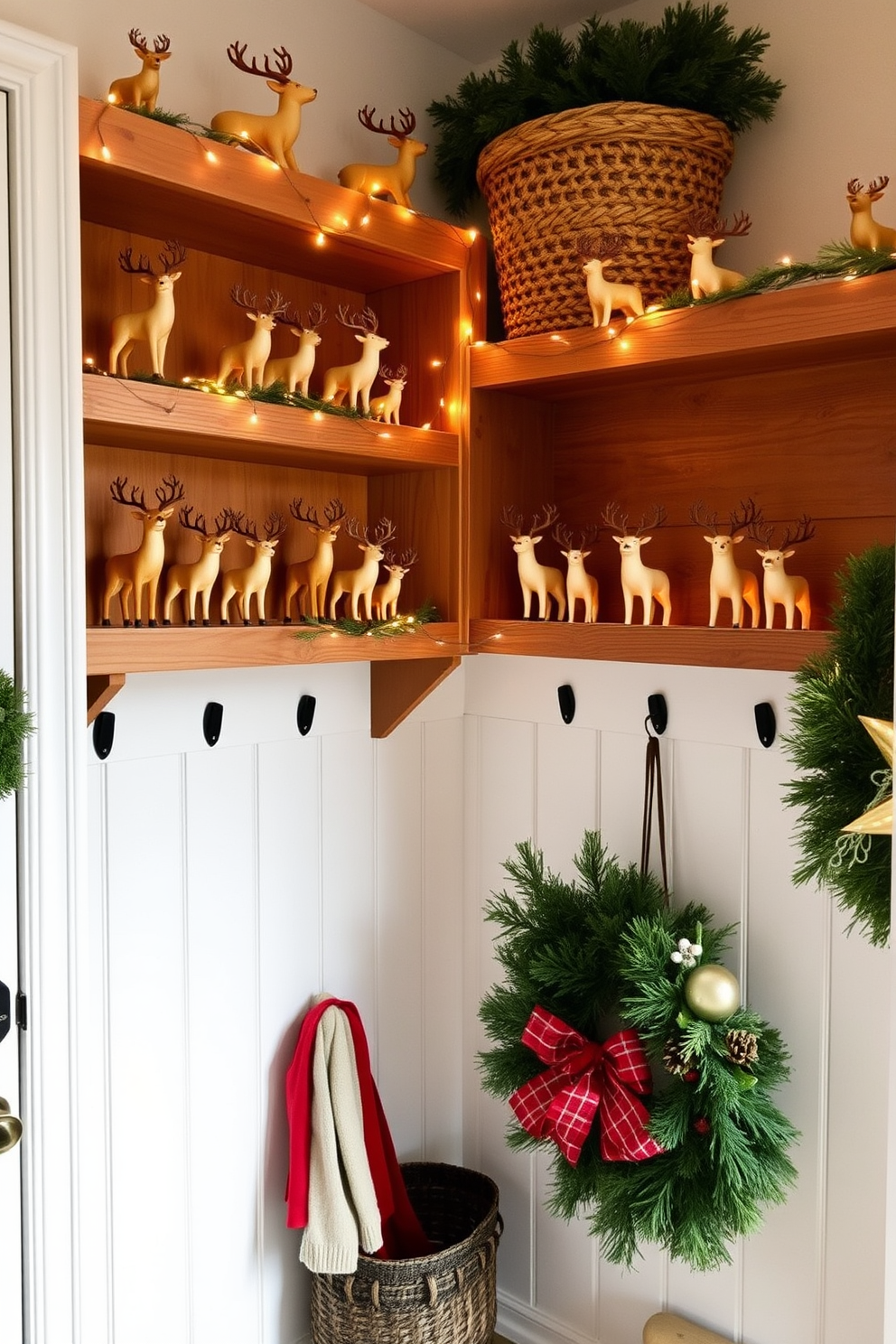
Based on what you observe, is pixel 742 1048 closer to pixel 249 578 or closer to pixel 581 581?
pixel 581 581

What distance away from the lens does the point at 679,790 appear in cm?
175

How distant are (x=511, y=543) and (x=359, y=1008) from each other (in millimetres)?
859

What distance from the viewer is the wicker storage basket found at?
1.69 metres

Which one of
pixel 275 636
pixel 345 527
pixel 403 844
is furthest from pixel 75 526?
pixel 403 844

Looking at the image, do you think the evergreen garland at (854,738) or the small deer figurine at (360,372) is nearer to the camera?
the evergreen garland at (854,738)

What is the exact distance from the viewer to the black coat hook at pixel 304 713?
178cm

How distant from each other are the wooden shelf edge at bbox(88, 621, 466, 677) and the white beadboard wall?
0.21m

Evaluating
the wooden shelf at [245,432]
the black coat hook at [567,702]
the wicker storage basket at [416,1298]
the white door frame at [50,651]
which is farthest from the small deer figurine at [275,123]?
the wicker storage basket at [416,1298]

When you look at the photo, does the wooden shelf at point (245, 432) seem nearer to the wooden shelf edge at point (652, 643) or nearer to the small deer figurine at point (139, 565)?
the small deer figurine at point (139, 565)

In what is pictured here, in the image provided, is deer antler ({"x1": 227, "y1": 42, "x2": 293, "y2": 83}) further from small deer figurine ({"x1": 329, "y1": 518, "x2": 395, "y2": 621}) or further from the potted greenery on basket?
small deer figurine ({"x1": 329, "y1": 518, "x2": 395, "y2": 621})

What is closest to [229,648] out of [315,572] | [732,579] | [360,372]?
[315,572]

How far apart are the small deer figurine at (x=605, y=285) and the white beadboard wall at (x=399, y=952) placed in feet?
1.87

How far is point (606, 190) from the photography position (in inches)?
61.2

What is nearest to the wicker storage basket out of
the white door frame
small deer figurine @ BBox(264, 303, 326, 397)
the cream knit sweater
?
the cream knit sweater
